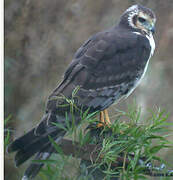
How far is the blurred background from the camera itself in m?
3.71

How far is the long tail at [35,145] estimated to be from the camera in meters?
1.92

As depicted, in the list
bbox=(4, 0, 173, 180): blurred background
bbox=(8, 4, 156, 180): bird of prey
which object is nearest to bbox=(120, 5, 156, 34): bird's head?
bbox=(8, 4, 156, 180): bird of prey

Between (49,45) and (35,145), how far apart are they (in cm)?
229

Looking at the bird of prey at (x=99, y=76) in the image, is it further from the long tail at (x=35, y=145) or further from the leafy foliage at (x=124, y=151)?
the leafy foliage at (x=124, y=151)

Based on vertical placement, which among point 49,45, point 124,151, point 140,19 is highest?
point 140,19

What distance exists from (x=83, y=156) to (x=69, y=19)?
2613 millimetres

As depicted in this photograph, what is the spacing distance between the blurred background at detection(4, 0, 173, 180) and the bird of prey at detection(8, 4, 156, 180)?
969 mm

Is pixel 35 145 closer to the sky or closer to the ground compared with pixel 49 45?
closer to the ground

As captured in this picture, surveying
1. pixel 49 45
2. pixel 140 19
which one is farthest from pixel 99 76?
pixel 49 45

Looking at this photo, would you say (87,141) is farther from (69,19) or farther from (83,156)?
(69,19)

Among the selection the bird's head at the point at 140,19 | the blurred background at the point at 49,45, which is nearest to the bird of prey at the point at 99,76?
the bird's head at the point at 140,19

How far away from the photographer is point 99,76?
2.36m

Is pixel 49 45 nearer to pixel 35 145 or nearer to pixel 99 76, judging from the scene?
pixel 99 76

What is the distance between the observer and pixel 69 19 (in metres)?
4.18
